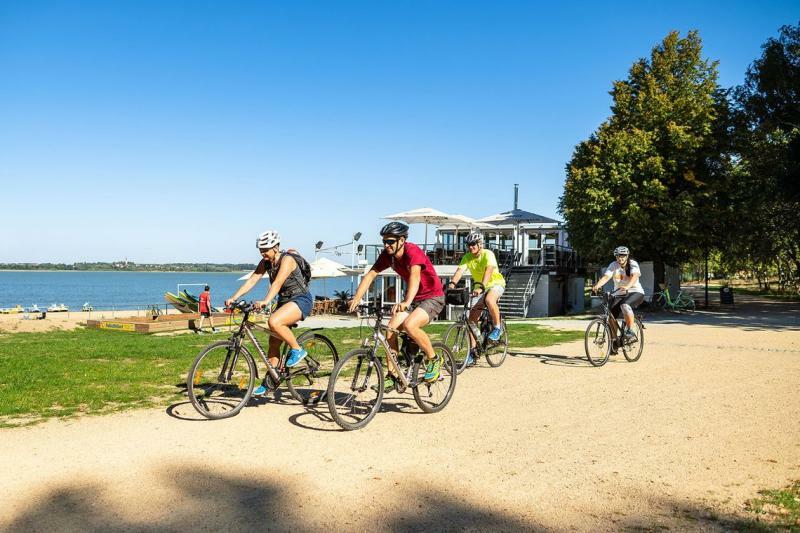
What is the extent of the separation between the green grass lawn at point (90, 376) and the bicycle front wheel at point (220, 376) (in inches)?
36.3

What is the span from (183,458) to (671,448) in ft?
12.7

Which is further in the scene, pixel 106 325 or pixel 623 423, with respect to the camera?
pixel 106 325

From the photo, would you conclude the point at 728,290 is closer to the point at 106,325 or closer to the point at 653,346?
the point at 653,346

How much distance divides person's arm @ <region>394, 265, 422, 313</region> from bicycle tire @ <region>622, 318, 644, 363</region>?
217 inches

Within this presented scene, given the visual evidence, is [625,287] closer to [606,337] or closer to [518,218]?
[606,337]

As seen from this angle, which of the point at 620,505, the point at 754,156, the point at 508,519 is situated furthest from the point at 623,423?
the point at 754,156

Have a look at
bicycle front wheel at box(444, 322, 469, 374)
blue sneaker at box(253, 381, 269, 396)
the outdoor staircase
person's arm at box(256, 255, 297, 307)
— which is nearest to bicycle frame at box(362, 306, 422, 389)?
person's arm at box(256, 255, 297, 307)

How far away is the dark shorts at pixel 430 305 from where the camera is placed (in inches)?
251

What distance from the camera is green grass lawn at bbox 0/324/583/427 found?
672 centimetres

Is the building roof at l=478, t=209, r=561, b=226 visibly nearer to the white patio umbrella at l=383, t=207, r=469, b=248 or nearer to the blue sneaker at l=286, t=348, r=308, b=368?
the white patio umbrella at l=383, t=207, r=469, b=248

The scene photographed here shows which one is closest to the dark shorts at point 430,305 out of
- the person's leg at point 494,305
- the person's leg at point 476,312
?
the person's leg at point 494,305

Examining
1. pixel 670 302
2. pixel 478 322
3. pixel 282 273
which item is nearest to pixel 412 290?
pixel 282 273

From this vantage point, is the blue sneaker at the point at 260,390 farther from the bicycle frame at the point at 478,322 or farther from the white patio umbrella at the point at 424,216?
the white patio umbrella at the point at 424,216

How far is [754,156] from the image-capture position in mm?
26078
